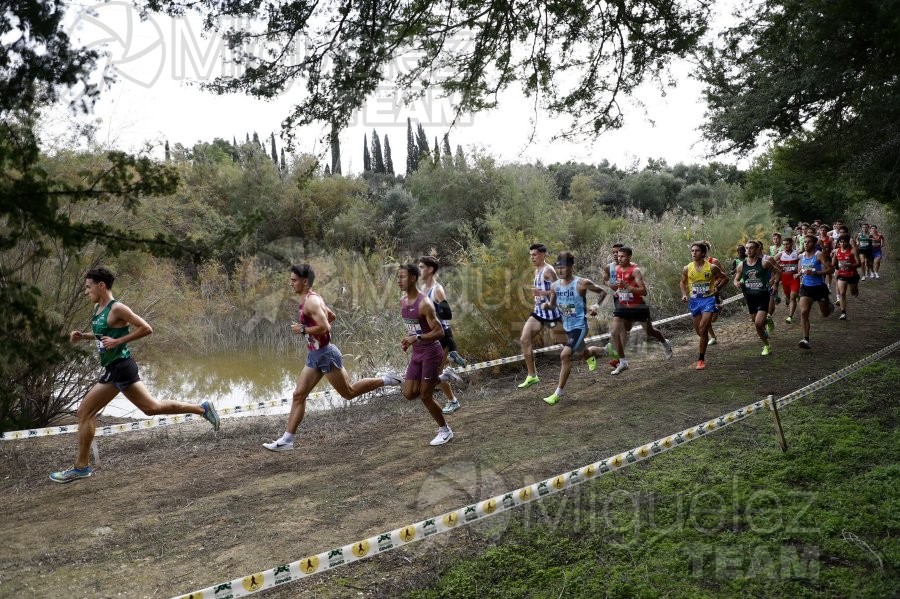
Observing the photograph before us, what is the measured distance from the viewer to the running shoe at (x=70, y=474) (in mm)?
6787

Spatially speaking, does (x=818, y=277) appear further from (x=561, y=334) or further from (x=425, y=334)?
(x=425, y=334)

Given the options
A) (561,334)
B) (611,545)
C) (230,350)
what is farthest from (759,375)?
(230,350)

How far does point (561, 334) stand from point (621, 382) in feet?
4.44

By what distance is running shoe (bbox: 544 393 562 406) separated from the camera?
883cm

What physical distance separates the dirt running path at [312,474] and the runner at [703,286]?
745mm

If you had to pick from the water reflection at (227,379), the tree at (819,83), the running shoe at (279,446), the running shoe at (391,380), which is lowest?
the water reflection at (227,379)

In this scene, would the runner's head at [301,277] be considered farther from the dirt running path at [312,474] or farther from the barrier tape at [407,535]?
the barrier tape at [407,535]

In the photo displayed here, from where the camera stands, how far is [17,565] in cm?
488

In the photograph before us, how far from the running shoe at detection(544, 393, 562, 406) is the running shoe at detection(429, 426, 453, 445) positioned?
1868 mm

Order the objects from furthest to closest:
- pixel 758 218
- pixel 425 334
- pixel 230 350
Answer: pixel 758 218 < pixel 230 350 < pixel 425 334

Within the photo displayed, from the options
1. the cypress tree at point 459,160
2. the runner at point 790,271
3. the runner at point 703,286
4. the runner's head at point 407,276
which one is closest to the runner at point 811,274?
the runner at point 790,271

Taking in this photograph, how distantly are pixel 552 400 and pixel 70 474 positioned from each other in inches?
223

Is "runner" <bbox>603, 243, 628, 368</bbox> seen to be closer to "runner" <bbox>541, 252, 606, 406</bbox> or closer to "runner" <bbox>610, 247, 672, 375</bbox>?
"runner" <bbox>610, 247, 672, 375</bbox>

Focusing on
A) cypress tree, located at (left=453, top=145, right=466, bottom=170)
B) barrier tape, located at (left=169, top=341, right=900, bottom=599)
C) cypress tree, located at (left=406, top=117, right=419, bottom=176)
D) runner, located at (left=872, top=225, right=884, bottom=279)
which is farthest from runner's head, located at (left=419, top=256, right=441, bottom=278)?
cypress tree, located at (left=406, top=117, right=419, bottom=176)
